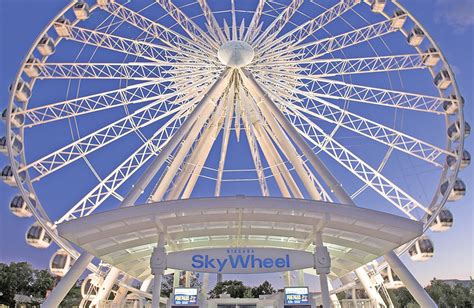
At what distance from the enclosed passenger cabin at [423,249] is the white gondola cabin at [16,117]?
2004cm

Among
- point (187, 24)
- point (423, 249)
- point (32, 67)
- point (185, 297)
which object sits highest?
point (187, 24)

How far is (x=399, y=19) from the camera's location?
74.3ft

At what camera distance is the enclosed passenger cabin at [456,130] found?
21.4 metres

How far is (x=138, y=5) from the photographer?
24578 millimetres

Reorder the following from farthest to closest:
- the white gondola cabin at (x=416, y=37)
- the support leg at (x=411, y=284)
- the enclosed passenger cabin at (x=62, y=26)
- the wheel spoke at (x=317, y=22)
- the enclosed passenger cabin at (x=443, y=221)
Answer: the wheel spoke at (x=317, y=22) < the white gondola cabin at (x=416, y=37) < the enclosed passenger cabin at (x=62, y=26) < the enclosed passenger cabin at (x=443, y=221) < the support leg at (x=411, y=284)

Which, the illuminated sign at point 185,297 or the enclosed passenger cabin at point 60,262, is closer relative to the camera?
the illuminated sign at point 185,297

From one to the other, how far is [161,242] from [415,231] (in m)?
8.82

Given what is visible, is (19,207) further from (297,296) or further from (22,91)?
(297,296)

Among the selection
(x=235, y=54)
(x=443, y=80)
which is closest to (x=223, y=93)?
(x=235, y=54)

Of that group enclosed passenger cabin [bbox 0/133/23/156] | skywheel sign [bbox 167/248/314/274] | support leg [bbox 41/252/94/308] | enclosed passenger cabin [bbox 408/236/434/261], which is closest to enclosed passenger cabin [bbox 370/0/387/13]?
enclosed passenger cabin [bbox 408/236/434/261]

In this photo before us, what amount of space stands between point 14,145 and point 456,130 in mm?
20956

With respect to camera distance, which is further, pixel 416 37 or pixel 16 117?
pixel 416 37

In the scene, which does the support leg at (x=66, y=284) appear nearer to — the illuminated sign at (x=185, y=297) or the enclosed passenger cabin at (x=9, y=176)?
the illuminated sign at (x=185, y=297)

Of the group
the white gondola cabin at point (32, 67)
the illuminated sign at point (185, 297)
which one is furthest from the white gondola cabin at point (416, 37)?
the white gondola cabin at point (32, 67)
